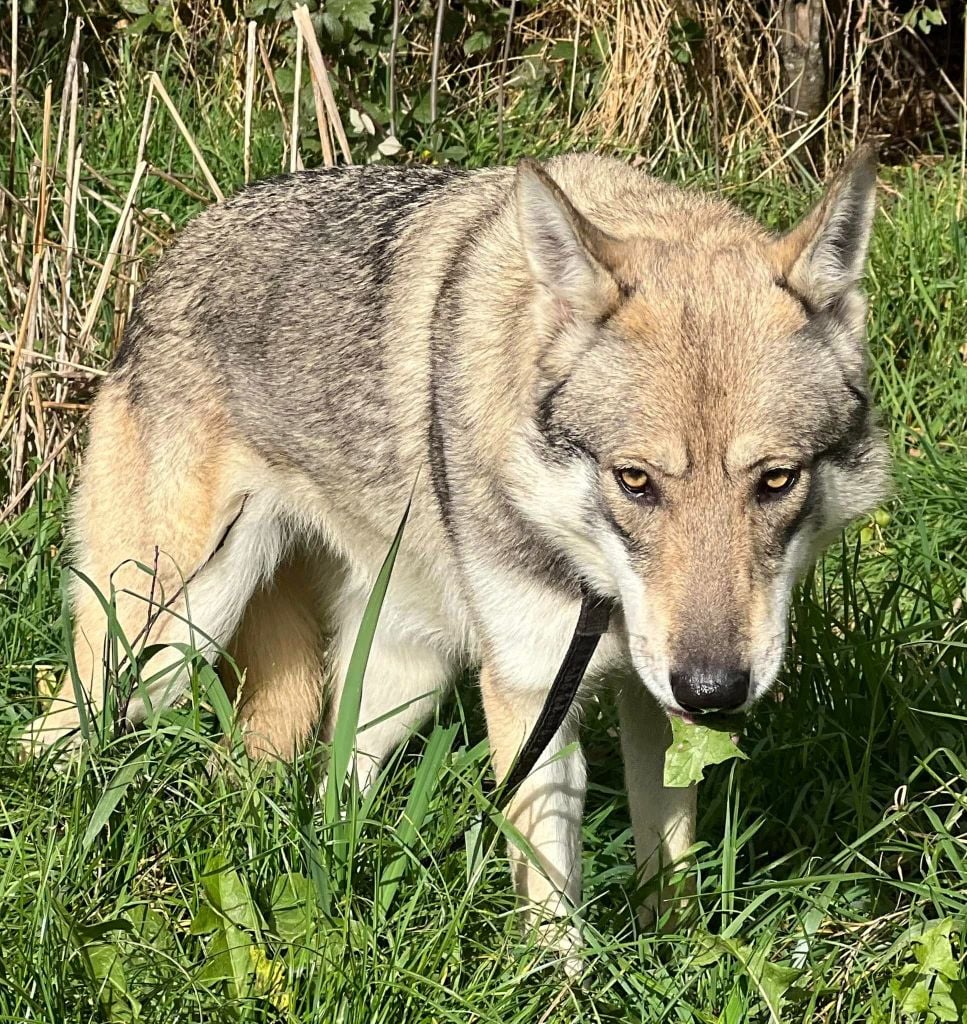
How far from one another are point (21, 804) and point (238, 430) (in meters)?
1.24

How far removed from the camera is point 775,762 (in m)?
4.05

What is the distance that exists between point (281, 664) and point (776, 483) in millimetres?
1986

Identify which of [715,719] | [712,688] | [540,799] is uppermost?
[712,688]

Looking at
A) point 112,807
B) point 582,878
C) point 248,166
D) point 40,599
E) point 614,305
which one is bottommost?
point 582,878

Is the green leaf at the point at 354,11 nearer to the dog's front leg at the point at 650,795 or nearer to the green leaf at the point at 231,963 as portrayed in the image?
the dog's front leg at the point at 650,795

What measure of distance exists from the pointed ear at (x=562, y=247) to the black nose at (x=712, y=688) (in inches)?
34.7

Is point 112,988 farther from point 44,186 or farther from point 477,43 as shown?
point 477,43

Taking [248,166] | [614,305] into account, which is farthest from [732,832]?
[248,166]

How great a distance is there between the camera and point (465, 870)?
3314mm

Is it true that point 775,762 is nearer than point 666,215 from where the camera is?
No

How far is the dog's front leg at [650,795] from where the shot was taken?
12.3 ft

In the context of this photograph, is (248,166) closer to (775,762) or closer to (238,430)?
(238,430)

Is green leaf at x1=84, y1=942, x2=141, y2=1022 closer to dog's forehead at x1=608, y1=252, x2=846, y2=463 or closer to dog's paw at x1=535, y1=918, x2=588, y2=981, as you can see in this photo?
dog's paw at x1=535, y1=918, x2=588, y2=981

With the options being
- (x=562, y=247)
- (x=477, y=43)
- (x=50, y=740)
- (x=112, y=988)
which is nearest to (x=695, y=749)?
(x=562, y=247)
